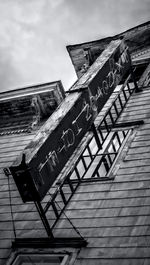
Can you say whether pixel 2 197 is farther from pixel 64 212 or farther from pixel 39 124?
pixel 39 124

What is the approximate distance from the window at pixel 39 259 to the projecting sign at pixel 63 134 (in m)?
1.39

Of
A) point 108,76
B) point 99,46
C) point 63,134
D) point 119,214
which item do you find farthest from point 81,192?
point 99,46

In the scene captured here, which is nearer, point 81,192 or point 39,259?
point 39,259

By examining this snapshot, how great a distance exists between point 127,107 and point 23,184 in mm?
6429

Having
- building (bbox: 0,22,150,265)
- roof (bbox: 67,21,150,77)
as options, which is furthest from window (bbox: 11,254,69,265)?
roof (bbox: 67,21,150,77)

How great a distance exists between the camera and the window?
260 inches

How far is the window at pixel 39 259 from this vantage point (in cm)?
661

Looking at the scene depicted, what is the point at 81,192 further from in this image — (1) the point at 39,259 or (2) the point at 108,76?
(2) the point at 108,76

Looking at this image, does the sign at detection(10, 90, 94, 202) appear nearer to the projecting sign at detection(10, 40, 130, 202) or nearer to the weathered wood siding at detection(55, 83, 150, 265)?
the projecting sign at detection(10, 40, 130, 202)

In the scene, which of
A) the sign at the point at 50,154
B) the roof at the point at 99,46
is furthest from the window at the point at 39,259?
the roof at the point at 99,46

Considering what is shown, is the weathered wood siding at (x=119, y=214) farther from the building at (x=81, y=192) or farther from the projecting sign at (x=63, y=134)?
the projecting sign at (x=63, y=134)

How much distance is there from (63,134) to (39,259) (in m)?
2.69

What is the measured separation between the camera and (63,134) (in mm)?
6984

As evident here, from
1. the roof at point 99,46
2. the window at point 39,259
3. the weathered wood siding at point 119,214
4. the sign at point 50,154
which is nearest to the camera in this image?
the sign at point 50,154
